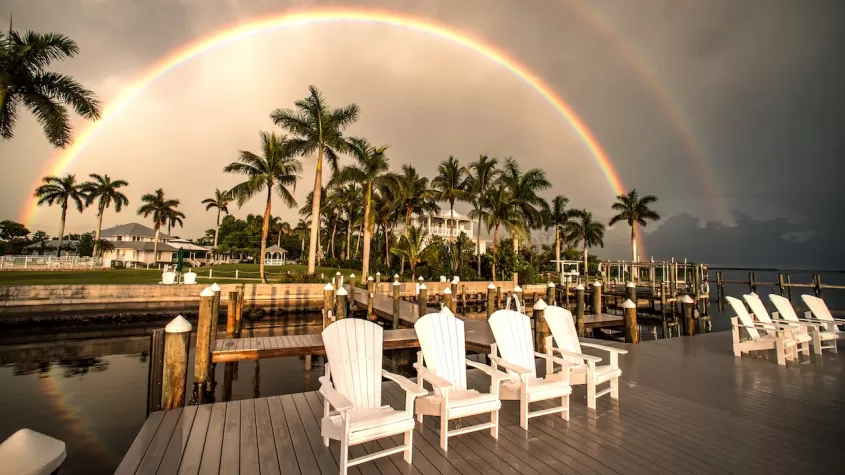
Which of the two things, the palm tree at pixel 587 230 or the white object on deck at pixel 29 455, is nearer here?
the white object on deck at pixel 29 455

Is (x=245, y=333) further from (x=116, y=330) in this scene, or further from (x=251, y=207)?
(x=251, y=207)

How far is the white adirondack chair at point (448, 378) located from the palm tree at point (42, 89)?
17015 mm

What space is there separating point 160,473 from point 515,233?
27.4m

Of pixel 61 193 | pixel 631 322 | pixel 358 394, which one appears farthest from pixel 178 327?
pixel 61 193

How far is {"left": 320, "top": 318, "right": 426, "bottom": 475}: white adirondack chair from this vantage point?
9.40ft

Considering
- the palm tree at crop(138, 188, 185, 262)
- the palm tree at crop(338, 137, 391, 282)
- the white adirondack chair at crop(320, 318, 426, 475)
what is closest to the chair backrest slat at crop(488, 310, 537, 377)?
the white adirondack chair at crop(320, 318, 426, 475)

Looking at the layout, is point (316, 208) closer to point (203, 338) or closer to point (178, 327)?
point (203, 338)

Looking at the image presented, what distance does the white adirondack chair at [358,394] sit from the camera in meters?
2.87

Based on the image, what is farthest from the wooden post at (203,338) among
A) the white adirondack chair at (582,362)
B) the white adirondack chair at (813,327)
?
the white adirondack chair at (813,327)

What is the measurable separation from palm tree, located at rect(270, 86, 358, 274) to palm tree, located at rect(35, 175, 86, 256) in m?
35.9

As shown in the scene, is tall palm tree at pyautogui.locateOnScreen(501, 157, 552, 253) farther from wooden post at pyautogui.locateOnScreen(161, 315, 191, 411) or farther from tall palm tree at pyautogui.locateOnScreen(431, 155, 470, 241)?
wooden post at pyautogui.locateOnScreen(161, 315, 191, 411)

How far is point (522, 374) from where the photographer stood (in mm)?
3732

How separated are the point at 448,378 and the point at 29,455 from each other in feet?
10.0

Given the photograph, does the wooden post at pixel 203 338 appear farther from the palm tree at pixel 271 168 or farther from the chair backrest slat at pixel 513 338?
the palm tree at pixel 271 168
